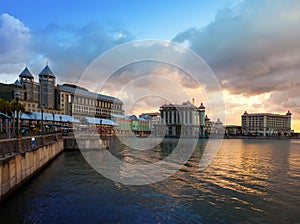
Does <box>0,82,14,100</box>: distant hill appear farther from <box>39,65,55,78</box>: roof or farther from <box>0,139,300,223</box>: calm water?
<box>0,139,300,223</box>: calm water

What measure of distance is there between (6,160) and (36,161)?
10.8 metres

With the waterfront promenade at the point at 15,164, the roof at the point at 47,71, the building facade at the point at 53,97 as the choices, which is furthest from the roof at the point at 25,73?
the waterfront promenade at the point at 15,164

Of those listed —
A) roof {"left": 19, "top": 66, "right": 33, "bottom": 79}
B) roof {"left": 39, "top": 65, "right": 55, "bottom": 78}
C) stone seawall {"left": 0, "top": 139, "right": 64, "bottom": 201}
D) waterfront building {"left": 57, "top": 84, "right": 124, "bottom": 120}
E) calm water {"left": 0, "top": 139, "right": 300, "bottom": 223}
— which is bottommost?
calm water {"left": 0, "top": 139, "right": 300, "bottom": 223}

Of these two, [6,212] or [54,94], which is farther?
[54,94]

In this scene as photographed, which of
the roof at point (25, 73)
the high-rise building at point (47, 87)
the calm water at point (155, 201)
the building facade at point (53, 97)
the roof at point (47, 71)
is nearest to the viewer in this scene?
the calm water at point (155, 201)

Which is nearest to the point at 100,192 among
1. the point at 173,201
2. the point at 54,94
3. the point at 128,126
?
the point at 173,201

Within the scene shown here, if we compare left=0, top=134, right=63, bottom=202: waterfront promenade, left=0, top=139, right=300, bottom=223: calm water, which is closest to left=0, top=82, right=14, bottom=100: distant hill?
left=0, top=134, right=63, bottom=202: waterfront promenade

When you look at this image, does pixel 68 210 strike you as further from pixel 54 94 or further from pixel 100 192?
pixel 54 94

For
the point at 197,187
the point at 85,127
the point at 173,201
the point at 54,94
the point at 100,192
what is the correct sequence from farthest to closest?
the point at 54,94
the point at 85,127
the point at 197,187
the point at 100,192
the point at 173,201

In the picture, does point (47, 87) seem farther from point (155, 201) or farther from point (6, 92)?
point (155, 201)

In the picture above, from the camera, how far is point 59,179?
77.8 feet

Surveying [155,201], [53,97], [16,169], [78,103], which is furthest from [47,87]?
[155,201]

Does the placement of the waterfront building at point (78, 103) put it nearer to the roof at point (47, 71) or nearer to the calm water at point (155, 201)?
the roof at point (47, 71)

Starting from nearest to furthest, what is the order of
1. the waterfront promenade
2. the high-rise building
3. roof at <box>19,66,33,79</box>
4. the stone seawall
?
the stone seawall < the waterfront promenade < roof at <box>19,66,33,79</box> < the high-rise building
